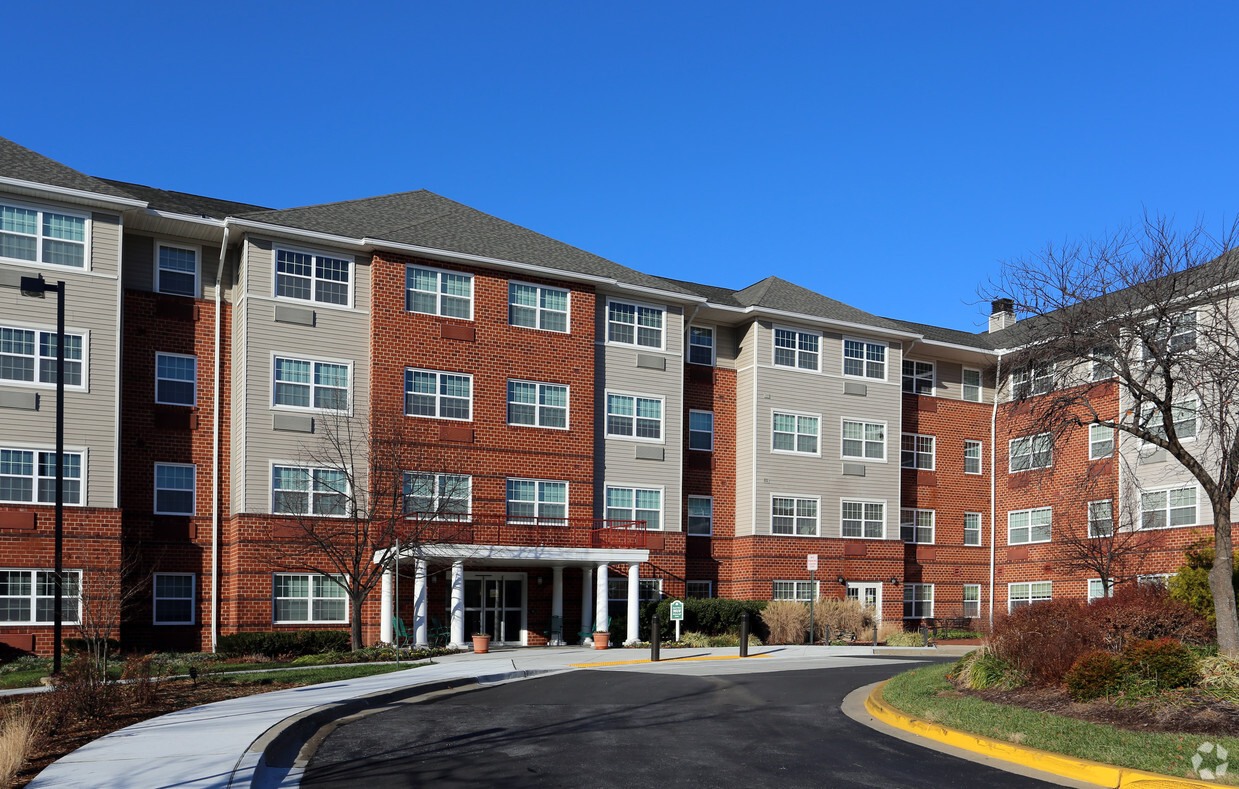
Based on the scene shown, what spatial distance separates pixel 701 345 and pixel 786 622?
10032 mm

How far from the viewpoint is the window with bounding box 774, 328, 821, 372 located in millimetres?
38938

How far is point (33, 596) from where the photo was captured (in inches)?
1076

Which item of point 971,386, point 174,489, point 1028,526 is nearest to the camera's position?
point 174,489

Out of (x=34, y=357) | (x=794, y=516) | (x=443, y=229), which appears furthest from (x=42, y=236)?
(x=794, y=516)

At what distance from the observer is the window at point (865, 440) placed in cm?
4016

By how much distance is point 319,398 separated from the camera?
3088 centimetres

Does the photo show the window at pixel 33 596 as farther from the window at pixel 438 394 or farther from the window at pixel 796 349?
the window at pixel 796 349

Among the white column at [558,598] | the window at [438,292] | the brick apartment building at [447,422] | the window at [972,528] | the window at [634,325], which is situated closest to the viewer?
the brick apartment building at [447,422]

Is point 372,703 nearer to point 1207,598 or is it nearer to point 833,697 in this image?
point 833,697

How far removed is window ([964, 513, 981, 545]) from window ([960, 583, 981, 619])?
168 cm

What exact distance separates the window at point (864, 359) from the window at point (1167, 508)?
9659 millimetres

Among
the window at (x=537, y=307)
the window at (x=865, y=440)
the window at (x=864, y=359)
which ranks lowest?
the window at (x=865, y=440)

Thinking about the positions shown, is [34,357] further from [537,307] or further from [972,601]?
[972,601]

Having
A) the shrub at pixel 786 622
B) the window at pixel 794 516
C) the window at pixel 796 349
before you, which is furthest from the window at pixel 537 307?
the shrub at pixel 786 622
